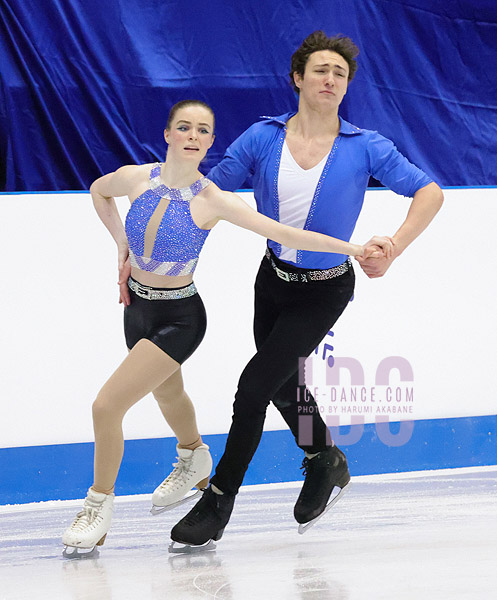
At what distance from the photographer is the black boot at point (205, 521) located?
272cm

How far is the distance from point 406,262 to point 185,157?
185 cm

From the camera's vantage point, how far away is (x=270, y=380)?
8.91 ft

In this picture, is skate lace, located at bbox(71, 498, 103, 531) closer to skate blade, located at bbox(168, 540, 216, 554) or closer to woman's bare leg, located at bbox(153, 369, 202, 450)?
skate blade, located at bbox(168, 540, 216, 554)

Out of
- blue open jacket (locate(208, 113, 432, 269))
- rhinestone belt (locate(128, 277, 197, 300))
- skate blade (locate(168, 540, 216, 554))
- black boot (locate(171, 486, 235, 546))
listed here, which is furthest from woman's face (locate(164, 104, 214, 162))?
skate blade (locate(168, 540, 216, 554))

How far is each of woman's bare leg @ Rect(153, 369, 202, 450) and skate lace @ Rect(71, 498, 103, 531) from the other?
0.44m

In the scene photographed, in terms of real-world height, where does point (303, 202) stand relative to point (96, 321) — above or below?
above

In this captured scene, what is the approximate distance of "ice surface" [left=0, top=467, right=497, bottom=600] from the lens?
234 centimetres

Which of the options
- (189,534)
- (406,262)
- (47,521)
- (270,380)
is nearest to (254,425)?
(270,380)

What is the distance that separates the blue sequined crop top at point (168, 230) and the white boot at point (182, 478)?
0.68 m

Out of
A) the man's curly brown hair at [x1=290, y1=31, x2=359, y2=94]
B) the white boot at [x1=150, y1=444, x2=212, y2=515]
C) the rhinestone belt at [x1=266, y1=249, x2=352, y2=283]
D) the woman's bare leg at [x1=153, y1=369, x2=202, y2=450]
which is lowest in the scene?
the white boot at [x1=150, y1=444, x2=212, y2=515]

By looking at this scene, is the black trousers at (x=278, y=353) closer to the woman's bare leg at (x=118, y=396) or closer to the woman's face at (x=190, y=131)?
the woman's bare leg at (x=118, y=396)

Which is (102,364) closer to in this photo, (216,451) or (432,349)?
(216,451)
